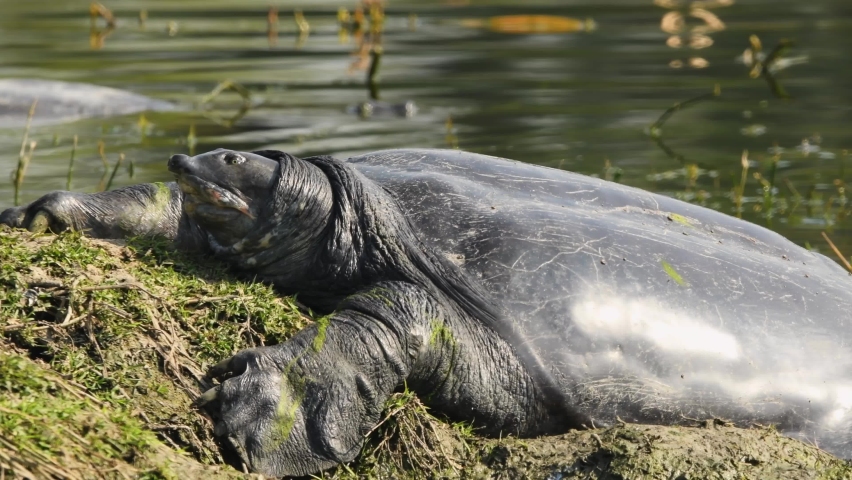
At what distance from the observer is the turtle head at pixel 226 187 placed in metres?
3.98

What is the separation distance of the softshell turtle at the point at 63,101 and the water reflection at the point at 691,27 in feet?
19.5

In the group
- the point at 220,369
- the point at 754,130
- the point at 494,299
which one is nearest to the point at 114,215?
the point at 220,369

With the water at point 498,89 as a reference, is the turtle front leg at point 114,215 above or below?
above

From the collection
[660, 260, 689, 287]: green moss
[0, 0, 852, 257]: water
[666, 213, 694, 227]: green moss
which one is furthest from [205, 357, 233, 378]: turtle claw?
[0, 0, 852, 257]: water

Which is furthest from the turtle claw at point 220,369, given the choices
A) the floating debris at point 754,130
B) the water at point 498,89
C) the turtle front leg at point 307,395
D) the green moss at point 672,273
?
the floating debris at point 754,130

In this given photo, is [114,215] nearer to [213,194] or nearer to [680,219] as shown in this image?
[213,194]

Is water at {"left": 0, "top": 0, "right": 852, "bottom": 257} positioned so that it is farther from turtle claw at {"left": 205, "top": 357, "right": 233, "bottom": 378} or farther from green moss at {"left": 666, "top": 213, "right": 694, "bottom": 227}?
turtle claw at {"left": 205, "top": 357, "right": 233, "bottom": 378}

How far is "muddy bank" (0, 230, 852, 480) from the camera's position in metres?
3.26

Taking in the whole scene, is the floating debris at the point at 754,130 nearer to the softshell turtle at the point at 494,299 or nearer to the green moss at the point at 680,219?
the green moss at the point at 680,219

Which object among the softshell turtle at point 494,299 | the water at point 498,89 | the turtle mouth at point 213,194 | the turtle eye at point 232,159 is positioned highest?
the turtle eye at point 232,159

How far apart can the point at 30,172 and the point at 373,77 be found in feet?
13.7

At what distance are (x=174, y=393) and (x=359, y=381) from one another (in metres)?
0.55

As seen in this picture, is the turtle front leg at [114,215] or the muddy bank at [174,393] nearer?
the muddy bank at [174,393]

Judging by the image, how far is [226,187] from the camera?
3984 mm
